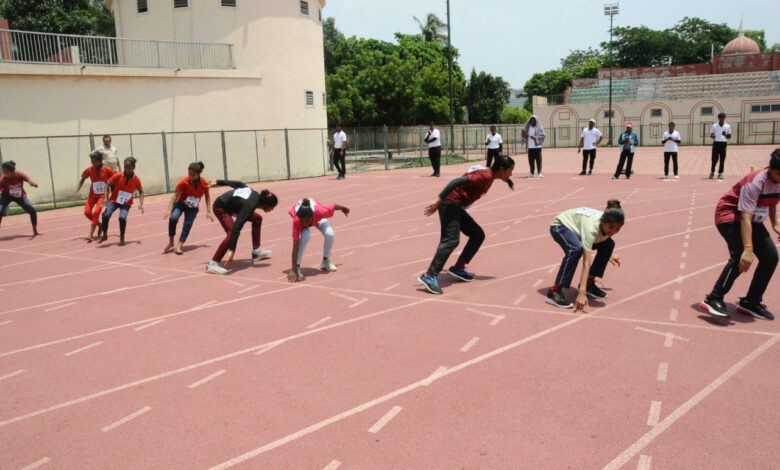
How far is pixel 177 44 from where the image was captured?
2467cm

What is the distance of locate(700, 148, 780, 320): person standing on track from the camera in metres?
5.74

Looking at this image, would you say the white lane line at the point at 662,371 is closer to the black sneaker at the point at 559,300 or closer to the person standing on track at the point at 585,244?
the person standing on track at the point at 585,244

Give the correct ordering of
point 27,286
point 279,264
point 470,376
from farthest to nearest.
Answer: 1. point 279,264
2. point 27,286
3. point 470,376

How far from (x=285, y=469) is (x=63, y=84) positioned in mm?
20766

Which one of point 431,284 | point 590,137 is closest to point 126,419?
point 431,284

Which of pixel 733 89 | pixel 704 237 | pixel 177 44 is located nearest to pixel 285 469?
pixel 704 237

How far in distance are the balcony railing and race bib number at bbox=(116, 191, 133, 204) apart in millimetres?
11599

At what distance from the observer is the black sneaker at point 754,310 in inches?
241

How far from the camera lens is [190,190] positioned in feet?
33.8

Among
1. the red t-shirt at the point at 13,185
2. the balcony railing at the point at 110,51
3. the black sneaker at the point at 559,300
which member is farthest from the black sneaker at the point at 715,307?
the balcony railing at the point at 110,51

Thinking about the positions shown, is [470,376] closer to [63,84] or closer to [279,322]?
[279,322]

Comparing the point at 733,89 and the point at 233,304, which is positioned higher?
the point at 733,89

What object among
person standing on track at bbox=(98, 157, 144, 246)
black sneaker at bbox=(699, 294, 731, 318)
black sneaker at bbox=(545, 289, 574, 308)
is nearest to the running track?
black sneaker at bbox=(699, 294, 731, 318)

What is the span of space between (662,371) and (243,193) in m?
6.23
